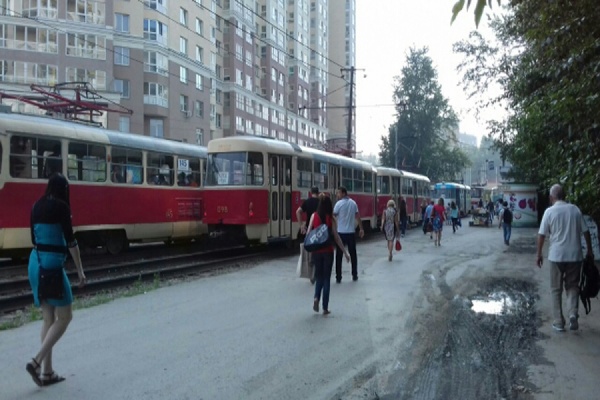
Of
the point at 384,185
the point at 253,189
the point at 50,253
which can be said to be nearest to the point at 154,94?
the point at 384,185

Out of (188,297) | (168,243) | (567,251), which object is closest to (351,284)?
(188,297)

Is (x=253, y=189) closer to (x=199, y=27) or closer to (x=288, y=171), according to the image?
(x=288, y=171)

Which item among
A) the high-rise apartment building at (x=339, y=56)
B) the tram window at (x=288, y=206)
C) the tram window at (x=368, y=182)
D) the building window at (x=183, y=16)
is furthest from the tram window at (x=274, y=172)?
the high-rise apartment building at (x=339, y=56)

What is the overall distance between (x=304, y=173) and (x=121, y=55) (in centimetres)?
2958

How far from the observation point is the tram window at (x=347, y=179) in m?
23.8

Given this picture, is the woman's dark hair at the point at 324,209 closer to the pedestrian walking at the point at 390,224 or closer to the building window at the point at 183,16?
the pedestrian walking at the point at 390,224

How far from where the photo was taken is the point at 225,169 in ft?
57.1

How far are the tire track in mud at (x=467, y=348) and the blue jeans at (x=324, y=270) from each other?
52.4 inches

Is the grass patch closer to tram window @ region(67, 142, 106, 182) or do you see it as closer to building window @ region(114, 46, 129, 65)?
tram window @ region(67, 142, 106, 182)

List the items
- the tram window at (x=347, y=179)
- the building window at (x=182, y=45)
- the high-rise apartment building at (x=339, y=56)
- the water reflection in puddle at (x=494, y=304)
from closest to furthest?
the water reflection in puddle at (x=494, y=304) → the tram window at (x=347, y=179) → the building window at (x=182, y=45) → the high-rise apartment building at (x=339, y=56)

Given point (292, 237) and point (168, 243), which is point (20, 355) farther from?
point (168, 243)

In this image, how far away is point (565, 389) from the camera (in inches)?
224

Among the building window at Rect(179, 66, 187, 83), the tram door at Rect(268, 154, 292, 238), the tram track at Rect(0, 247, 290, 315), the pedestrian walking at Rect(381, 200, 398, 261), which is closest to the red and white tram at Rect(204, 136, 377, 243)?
the tram door at Rect(268, 154, 292, 238)

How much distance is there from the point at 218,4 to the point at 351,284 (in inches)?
2039
